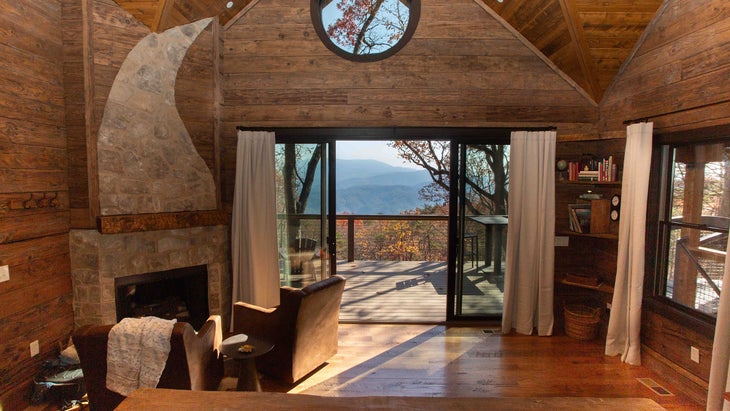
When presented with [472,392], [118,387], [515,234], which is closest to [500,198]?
[515,234]

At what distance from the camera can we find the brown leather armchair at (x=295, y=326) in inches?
114

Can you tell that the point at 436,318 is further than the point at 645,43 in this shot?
Yes

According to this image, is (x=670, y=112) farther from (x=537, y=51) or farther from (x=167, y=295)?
(x=167, y=295)

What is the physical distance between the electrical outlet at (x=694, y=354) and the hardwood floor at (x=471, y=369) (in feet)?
1.02

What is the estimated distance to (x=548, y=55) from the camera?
3.98m

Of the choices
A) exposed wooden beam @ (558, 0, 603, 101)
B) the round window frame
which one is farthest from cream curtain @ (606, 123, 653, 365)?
the round window frame

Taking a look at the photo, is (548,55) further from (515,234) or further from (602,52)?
(515,234)

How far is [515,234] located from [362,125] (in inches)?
82.2

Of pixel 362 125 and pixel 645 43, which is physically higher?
pixel 645 43

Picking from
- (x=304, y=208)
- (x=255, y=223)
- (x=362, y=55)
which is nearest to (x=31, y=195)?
(x=255, y=223)

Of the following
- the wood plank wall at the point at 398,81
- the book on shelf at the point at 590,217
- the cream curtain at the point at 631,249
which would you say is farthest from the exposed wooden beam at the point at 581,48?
the book on shelf at the point at 590,217

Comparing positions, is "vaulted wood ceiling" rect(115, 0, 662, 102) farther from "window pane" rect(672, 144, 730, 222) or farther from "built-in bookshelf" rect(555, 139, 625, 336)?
"window pane" rect(672, 144, 730, 222)

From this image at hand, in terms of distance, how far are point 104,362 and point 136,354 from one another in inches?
9.6

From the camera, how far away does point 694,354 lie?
284 centimetres
